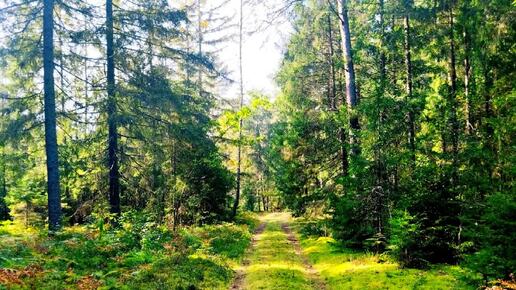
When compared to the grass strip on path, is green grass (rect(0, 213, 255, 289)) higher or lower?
higher

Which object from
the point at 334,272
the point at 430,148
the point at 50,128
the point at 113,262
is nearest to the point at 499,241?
the point at 334,272

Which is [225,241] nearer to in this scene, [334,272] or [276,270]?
[276,270]

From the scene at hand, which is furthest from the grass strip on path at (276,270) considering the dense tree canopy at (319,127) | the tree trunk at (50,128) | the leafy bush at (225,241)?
the tree trunk at (50,128)

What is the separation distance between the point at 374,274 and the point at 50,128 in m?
12.2

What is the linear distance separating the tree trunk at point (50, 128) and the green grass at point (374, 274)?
→ 9570mm

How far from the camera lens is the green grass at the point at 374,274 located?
10016 mm

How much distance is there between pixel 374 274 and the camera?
11.4 metres

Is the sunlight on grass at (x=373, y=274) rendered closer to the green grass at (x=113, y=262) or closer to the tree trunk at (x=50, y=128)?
the green grass at (x=113, y=262)

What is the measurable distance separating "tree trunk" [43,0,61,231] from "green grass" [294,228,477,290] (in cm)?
957

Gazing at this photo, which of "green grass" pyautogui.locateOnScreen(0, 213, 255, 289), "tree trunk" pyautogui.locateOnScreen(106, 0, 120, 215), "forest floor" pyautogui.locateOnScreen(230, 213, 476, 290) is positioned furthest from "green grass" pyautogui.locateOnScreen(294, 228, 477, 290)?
"tree trunk" pyautogui.locateOnScreen(106, 0, 120, 215)

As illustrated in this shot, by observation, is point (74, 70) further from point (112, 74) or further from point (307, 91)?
point (307, 91)

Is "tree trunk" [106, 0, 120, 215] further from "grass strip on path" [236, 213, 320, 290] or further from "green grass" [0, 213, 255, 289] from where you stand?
"grass strip on path" [236, 213, 320, 290]

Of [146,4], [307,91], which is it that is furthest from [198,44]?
[146,4]

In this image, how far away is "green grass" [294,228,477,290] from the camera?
394 inches
